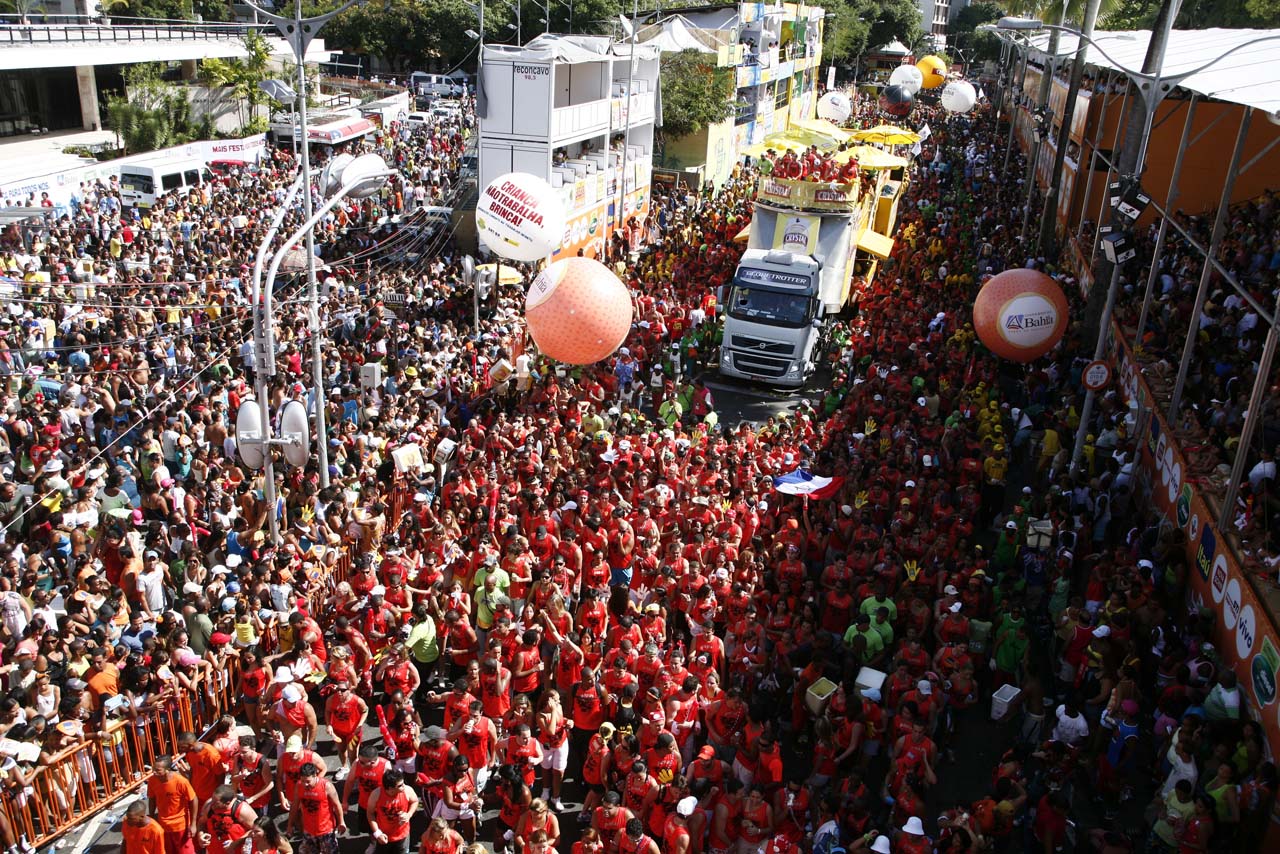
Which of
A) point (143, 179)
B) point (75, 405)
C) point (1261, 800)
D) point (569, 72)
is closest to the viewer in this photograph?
point (1261, 800)

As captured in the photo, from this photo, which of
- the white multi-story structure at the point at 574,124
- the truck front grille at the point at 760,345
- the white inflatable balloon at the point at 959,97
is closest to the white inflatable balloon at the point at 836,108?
the white inflatable balloon at the point at 959,97

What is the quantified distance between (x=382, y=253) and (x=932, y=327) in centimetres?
1350

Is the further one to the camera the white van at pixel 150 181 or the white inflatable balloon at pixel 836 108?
the white inflatable balloon at pixel 836 108

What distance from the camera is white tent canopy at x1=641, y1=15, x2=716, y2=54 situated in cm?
3817

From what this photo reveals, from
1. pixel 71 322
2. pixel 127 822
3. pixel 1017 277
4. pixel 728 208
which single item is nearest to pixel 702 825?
pixel 127 822

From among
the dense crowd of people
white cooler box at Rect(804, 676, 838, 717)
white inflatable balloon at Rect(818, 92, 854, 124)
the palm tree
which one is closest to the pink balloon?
the dense crowd of people

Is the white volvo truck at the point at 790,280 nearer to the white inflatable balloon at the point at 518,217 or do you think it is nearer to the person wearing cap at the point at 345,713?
Answer: the white inflatable balloon at the point at 518,217

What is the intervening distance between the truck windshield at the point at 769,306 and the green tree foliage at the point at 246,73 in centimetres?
3017

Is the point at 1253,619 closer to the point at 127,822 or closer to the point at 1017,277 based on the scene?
the point at 1017,277

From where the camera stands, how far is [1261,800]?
7.36 meters

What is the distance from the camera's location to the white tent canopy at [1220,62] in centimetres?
1190

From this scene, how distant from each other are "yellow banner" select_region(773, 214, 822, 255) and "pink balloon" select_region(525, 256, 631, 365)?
346 inches

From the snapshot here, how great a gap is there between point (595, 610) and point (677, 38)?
33.9 meters

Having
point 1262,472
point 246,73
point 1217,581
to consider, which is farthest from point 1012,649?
point 246,73
